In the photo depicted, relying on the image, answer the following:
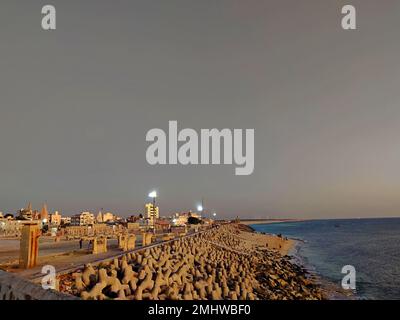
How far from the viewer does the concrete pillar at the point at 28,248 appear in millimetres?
11141

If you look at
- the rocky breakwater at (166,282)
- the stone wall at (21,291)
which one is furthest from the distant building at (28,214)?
the stone wall at (21,291)

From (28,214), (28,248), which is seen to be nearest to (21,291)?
(28,248)

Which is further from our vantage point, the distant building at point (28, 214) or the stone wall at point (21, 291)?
the distant building at point (28, 214)

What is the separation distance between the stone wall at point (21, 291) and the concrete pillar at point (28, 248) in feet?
22.6

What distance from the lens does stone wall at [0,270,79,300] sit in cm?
455

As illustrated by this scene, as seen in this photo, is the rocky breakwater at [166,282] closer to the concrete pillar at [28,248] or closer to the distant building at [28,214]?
the concrete pillar at [28,248]

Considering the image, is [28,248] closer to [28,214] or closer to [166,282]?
[166,282]

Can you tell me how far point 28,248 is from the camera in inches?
437

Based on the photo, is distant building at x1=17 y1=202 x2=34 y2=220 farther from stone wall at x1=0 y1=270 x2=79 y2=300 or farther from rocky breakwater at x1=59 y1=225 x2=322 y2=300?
stone wall at x1=0 y1=270 x2=79 y2=300

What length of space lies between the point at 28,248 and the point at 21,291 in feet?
24.1

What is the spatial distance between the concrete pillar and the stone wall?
6883 millimetres
